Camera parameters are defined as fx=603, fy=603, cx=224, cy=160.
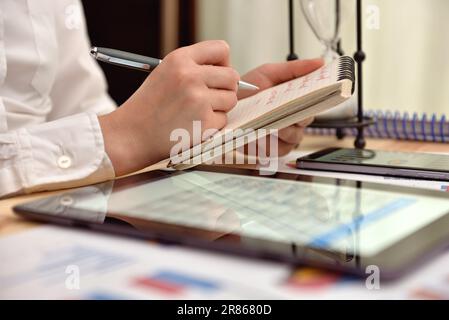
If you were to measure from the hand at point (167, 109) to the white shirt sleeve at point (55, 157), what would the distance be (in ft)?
0.06

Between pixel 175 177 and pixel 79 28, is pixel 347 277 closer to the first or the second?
pixel 175 177

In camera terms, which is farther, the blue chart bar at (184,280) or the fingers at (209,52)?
the fingers at (209,52)

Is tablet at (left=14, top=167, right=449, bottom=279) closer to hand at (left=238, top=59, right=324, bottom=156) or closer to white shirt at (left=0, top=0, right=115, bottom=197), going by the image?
white shirt at (left=0, top=0, right=115, bottom=197)

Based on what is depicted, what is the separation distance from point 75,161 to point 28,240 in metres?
0.23

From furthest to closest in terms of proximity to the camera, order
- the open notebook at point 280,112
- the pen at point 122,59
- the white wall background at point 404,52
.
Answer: the white wall background at point 404,52 < the pen at point 122,59 < the open notebook at point 280,112

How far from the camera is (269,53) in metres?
1.48

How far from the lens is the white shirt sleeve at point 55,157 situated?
619 mm

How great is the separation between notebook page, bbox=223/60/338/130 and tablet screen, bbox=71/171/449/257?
0.26 feet

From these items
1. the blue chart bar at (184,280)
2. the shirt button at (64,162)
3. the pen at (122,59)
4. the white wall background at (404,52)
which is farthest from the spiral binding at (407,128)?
the blue chart bar at (184,280)

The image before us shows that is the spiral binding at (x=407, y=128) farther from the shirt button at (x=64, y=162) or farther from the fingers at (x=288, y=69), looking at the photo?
the shirt button at (x=64, y=162)

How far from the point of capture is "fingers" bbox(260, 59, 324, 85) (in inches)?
32.8

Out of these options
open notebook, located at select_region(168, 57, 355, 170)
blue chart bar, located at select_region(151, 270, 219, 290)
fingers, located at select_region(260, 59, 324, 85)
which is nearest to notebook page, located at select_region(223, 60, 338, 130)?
open notebook, located at select_region(168, 57, 355, 170)
